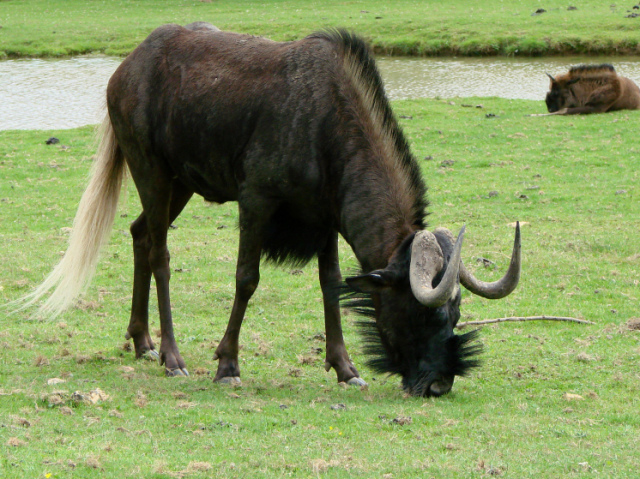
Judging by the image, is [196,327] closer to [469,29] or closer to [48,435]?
[48,435]

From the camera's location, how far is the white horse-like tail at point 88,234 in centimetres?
680

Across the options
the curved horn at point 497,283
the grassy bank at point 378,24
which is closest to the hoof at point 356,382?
the curved horn at point 497,283

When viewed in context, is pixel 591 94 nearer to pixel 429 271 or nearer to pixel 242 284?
pixel 242 284

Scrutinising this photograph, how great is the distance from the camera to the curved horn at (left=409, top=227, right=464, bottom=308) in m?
4.65

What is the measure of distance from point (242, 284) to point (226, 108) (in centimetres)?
131

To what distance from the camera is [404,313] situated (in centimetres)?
522

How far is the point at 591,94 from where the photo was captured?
17.7 metres

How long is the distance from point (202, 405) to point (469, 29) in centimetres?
2783

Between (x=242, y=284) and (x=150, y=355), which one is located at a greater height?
(x=242, y=284)

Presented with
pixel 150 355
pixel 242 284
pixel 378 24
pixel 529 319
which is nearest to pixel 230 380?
pixel 242 284

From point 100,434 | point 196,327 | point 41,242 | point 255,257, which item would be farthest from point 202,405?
point 41,242

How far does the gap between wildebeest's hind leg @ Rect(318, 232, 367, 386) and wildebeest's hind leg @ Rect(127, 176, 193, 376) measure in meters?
1.14

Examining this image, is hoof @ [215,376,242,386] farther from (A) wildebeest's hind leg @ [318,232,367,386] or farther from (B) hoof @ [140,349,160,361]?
(B) hoof @ [140,349,160,361]

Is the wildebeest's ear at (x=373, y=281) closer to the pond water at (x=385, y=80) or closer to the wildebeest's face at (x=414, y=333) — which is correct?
the wildebeest's face at (x=414, y=333)
